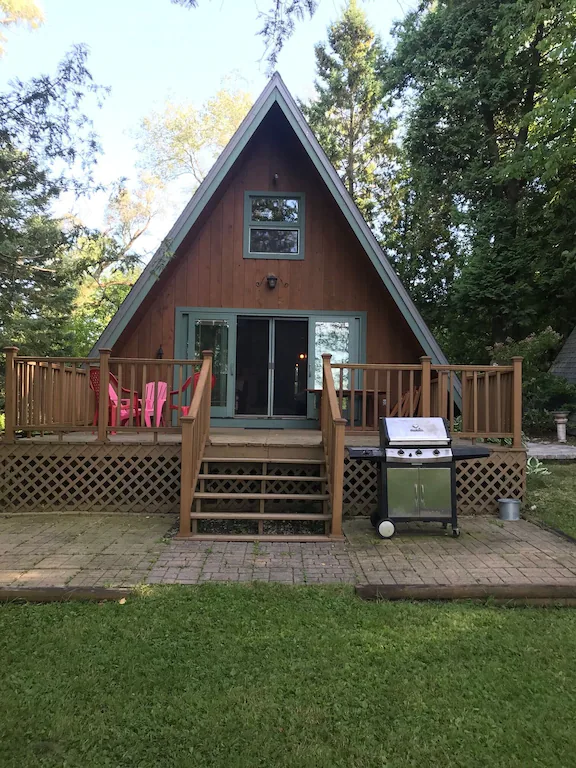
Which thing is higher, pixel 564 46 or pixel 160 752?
pixel 564 46

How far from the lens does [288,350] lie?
29.9 feet

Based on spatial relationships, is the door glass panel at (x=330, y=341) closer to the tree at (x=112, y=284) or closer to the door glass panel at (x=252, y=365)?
the door glass panel at (x=252, y=365)

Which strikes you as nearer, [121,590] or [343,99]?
[121,590]

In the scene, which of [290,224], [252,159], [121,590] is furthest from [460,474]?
[252,159]

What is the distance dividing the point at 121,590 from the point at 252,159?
7357 mm

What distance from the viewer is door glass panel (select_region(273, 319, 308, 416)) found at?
9.05 m

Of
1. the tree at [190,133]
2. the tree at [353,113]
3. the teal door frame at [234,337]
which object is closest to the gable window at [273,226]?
the teal door frame at [234,337]

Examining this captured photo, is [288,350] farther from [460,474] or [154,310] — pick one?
[460,474]

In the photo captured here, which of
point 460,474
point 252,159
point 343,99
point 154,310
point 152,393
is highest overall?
point 343,99

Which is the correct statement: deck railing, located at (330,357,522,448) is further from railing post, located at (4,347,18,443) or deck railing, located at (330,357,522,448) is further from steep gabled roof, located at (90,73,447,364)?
railing post, located at (4,347,18,443)

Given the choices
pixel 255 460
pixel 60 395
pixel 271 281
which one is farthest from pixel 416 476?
pixel 271 281

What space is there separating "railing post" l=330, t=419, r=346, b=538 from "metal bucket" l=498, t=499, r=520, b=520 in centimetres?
219

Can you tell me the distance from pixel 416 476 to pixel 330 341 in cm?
395

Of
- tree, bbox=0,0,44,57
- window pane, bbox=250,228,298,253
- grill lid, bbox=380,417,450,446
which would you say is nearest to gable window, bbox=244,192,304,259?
window pane, bbox=250,228,298,253
